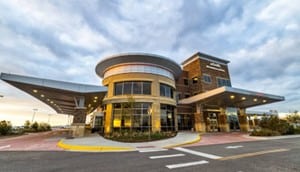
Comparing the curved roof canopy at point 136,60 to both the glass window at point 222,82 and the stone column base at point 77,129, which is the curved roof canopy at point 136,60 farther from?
the glass window at point 222,82

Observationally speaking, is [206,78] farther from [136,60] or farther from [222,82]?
[136,60]

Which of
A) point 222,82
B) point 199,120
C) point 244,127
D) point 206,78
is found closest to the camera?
point 199,120

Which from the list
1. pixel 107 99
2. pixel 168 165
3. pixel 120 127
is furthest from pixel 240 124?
pixel 168 165

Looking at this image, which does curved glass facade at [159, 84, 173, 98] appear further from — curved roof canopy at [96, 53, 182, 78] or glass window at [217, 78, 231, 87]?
glass window at [217, 78, 231, 87]

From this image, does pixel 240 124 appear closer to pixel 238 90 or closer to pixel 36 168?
pixel 238 90

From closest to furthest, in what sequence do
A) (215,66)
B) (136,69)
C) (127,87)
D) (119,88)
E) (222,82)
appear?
(127,87) → (119,88) → (136,69) → (222,82) → (215,66)

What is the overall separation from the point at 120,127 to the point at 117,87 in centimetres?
555

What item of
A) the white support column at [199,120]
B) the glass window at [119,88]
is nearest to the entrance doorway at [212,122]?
the white support column at [199,120]

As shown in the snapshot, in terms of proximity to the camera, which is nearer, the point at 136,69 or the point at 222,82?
the point at 136,69

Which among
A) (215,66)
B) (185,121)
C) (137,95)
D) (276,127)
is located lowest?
(276,127)

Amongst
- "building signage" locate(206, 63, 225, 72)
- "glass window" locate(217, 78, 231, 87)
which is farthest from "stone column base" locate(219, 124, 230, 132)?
"building signage" locate(206, 63, 225, 72)

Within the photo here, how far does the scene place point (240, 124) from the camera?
29516mm

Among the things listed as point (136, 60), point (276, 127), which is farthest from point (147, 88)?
point (276, 127)

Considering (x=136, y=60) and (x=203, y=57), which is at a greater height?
(x=203, y=57)
